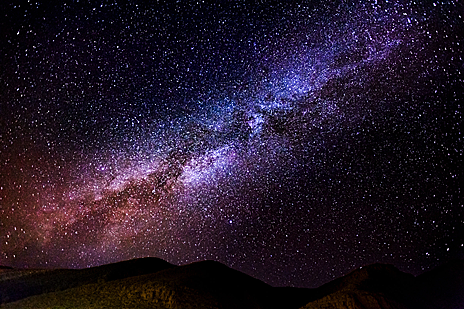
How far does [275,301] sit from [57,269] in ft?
38.1

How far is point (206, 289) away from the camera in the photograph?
17047 mm

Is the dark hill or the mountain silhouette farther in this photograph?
the dark hill

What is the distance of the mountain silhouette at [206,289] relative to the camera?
15.6 meters

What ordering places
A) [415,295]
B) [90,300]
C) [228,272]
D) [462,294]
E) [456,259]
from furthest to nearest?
1. [456,259]
2. [462,294]
3. [228,272]
4. [415,295]
5. [90,300]

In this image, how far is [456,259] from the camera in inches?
1076

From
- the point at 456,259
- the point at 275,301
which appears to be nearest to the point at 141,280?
the point at 275,301

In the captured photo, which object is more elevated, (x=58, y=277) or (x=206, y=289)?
(x=58, y=277)

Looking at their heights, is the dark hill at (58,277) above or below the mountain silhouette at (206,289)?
above

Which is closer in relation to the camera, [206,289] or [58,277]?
[206,289]

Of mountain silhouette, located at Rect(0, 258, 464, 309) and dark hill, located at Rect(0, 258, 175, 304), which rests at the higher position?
dark hill, located at Rect(0, 258, 175, 304)

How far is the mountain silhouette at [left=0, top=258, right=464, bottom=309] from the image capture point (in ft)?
51.2

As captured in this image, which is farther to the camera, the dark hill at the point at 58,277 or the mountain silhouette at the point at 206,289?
the dark hill at the point at 58,277

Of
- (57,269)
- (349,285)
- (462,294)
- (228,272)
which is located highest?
(57,269)

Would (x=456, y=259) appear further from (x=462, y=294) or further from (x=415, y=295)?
(x=415, y=295)
